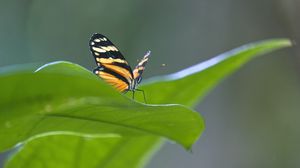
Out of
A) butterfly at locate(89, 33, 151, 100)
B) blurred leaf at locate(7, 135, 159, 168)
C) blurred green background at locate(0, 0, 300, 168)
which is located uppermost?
butterfly at locate(89, 33, 151, 100)

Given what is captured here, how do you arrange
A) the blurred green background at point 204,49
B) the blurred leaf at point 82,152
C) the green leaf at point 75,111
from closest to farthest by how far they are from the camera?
the green leaf at point 75,111 → the blurred leaf at point 82,152 → the blurred green background at point 204,49

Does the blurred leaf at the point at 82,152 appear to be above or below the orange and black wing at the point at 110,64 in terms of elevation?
below

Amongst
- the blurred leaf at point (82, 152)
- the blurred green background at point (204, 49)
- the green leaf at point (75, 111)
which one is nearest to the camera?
the green leaf at point (75, 111)

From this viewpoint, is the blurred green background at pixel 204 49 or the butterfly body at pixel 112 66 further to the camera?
the blurred green background at pixel 204 49

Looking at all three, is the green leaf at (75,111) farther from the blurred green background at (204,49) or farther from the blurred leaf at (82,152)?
the blurred green background at (204,49)

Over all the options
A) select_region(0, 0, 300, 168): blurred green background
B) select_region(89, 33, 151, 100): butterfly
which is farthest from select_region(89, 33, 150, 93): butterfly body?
select_region(0, 0, 300, 168): blurred green background

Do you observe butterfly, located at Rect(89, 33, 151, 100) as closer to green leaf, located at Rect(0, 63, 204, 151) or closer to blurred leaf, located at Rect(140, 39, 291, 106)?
blurred leaf, located at Rect(140, 39, 291, 106)

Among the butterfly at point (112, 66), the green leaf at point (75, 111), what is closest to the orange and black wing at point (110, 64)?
the butterfly at point (112, 66)

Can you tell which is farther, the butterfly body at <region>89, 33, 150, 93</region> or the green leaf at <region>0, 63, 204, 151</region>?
the butterfly body at <region>89, 33, 150, 93</region>

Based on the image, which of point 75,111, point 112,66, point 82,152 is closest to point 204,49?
point 112,66

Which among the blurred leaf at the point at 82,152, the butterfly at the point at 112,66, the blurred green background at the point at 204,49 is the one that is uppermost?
the butterfly at the point at 112,66
